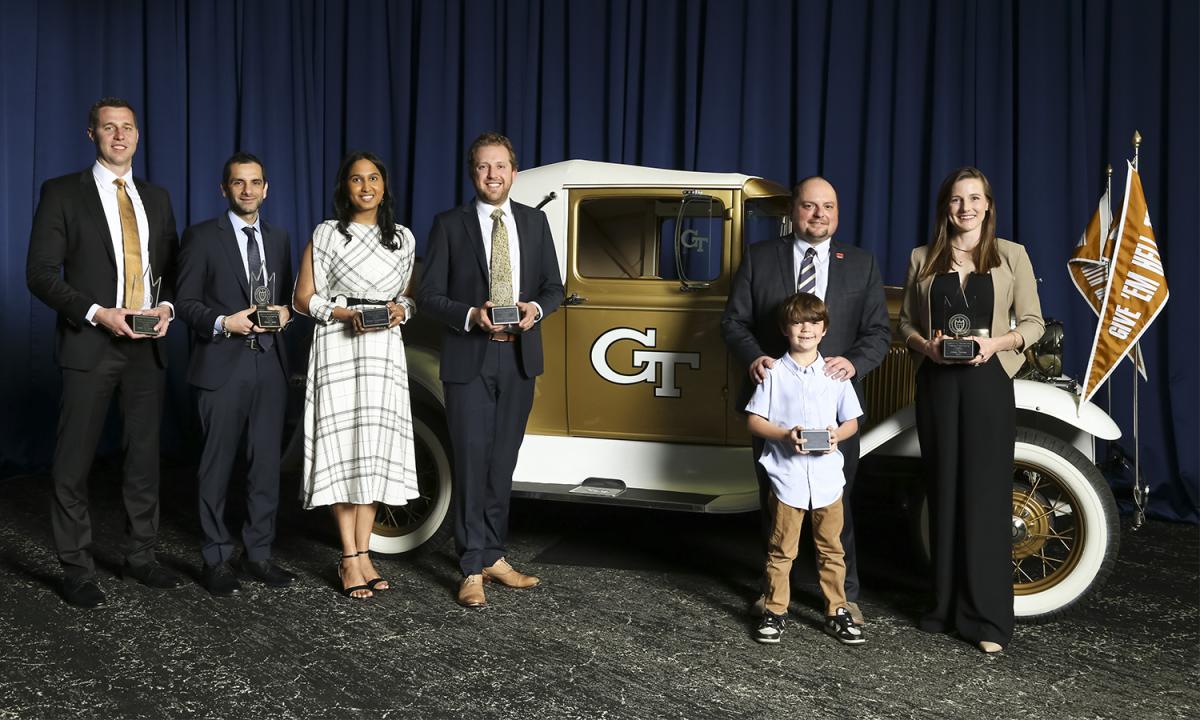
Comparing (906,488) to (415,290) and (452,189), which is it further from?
(452,189)

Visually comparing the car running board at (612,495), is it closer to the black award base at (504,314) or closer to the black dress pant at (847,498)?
the black dress pant at (847,498)

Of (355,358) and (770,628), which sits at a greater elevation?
(355,358)

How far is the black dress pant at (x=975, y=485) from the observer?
3408 millimetres

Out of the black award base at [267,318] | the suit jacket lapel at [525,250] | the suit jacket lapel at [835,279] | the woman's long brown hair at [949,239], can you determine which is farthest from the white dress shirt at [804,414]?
the black award base at [267,318]

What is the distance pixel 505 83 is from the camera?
21.1 feet

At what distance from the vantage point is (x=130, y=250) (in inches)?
151

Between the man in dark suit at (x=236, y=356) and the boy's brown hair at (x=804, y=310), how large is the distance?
1.83 m

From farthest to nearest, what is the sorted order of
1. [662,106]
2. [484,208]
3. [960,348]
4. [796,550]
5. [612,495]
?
[662,106] < [612,495] < [484,208] < [796,550] < [960,348]

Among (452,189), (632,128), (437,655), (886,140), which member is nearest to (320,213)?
(452,189)

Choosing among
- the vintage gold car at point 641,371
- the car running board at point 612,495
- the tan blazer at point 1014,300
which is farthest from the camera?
the vintage gold car at point 641,371

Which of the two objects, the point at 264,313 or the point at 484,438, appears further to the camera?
the point at 484,438

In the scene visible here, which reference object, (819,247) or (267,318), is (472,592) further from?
(819,247)

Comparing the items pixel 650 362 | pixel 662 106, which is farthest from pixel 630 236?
pixel 662 106

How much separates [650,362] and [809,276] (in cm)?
91
